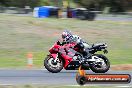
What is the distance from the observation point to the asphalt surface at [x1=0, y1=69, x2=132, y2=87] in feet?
49.5

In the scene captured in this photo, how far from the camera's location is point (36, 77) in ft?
54.0

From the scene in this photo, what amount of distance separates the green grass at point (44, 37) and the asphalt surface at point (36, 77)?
364 centimetres

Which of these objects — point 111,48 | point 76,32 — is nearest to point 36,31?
point 76,32

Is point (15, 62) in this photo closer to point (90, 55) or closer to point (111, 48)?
point (90, 55)

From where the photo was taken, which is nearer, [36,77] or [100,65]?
[36,77]

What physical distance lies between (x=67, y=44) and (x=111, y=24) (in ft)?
83.5

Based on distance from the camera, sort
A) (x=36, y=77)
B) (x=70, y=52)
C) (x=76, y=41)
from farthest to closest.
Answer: (x=70, y=52), (x=76, y=41), (x=36, y=77)

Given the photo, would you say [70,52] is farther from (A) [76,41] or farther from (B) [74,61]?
(A) [76,41]

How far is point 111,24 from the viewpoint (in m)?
42.5

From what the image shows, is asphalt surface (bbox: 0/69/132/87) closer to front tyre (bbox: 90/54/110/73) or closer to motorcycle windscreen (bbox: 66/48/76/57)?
motorcycle windscreen (bbox: 66/48/76/57)

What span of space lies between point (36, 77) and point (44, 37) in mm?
16262

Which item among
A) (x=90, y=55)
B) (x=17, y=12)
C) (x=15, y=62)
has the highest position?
(x=90, y=55)

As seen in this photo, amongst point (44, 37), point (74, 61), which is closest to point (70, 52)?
point (74, 61)

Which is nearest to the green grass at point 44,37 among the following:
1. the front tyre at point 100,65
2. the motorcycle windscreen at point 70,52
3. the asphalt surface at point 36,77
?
the asphalt surface at point 36,77
